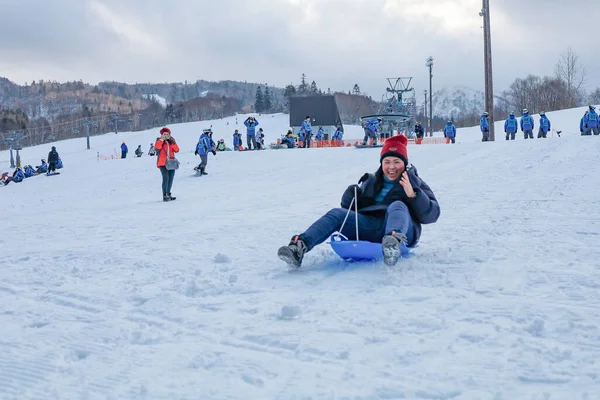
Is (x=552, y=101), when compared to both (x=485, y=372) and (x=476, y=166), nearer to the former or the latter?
(x=476, y=166)

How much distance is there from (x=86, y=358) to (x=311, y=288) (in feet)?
4.70

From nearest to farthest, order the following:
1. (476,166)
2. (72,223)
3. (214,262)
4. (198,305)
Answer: (198,305)
(214,262)
(72,223)
(476,166)

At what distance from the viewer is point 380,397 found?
200cm

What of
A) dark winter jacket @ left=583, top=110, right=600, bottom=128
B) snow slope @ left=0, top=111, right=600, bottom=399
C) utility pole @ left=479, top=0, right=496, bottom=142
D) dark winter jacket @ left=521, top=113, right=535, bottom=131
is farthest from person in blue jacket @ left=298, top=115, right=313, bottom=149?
snow slope @ left=0, top=111, right=600, bottom=399

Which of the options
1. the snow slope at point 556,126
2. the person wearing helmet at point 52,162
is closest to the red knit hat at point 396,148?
the person wearing helmet at point 52,162

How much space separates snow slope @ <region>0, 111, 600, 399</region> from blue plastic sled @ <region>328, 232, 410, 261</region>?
11 centimetres

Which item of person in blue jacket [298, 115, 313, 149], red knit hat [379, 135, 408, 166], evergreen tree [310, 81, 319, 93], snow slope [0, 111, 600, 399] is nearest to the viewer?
snow slope [0, 111, 600, 399]

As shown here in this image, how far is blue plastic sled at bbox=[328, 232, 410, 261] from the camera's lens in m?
3.88

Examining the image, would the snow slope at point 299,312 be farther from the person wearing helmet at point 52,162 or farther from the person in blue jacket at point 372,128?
the person wearing helmet at point 52,162

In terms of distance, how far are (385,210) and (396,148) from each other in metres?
0.50

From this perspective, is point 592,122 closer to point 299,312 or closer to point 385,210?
point 385,210

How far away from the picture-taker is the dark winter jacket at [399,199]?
13.6 feet

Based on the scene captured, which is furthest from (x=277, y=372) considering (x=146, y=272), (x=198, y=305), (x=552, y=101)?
(x=552, y=101)

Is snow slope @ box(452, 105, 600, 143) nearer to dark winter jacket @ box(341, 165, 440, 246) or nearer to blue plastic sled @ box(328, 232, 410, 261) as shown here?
dark winter jacket @ box(341, 165, 440, 246)
